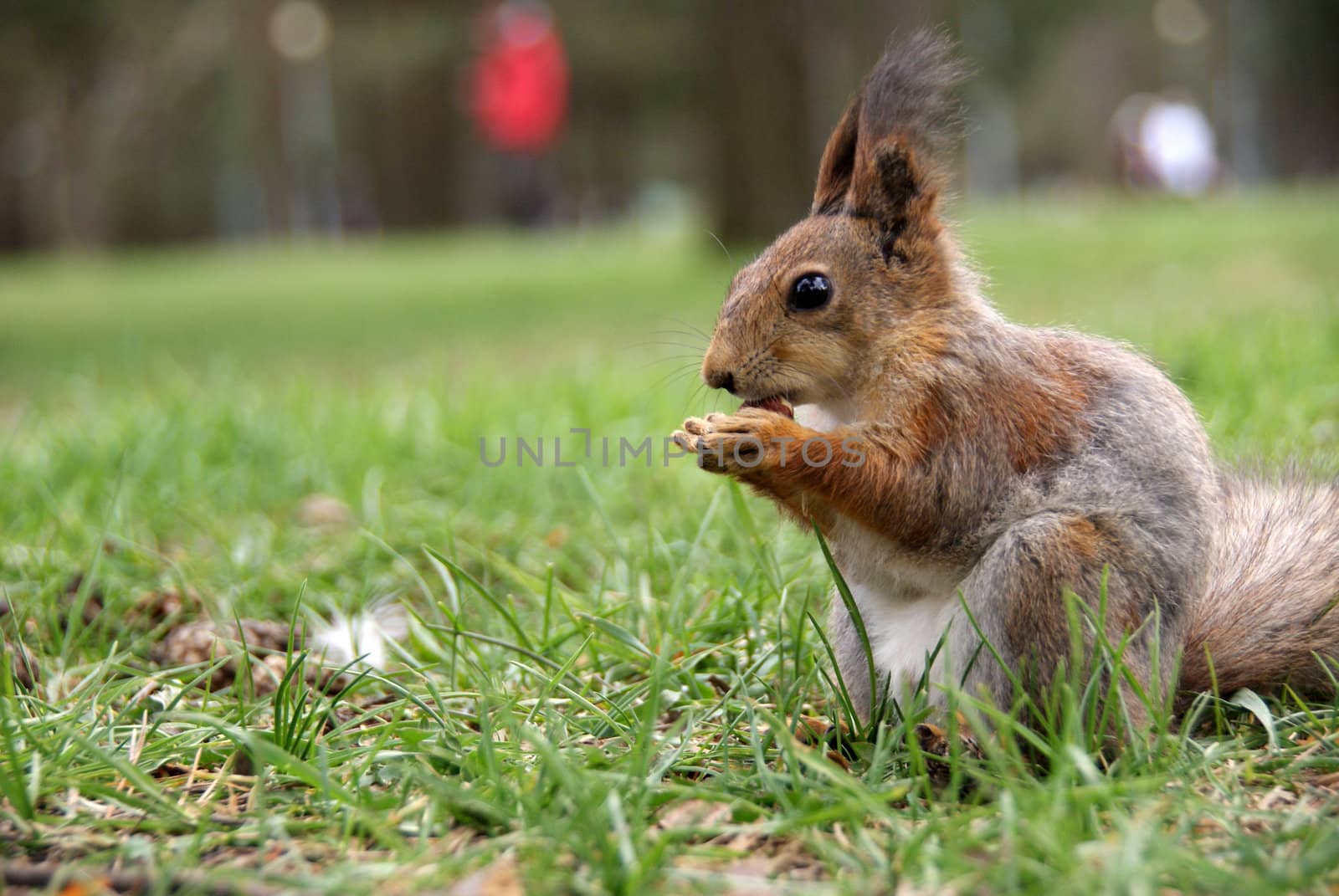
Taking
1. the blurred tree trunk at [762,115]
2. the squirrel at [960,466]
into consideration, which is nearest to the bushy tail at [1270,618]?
the squirrel at [960,466]

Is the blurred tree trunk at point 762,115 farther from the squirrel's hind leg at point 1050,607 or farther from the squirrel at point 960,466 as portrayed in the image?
the squirrel's hind leg at point 1050,607

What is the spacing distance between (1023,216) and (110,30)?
15.2m

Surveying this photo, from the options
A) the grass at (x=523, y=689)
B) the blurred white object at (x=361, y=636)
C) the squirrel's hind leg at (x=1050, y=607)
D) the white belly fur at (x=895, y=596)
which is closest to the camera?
the grass at (x=523, y=689)

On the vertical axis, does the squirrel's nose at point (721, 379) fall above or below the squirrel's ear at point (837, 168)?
below

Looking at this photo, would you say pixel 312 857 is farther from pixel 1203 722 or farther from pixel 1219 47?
pixel 1219 47

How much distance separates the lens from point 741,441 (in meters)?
1.41

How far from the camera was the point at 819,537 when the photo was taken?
1510 mm

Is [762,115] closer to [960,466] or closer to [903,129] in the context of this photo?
[903,129]

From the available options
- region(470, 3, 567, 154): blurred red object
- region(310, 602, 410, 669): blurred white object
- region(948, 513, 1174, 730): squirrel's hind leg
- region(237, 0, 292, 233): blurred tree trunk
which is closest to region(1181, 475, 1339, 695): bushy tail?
region(948, 513, 1174, 730): squirrel's hind leg

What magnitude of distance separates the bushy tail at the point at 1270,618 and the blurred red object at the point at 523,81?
1232cm

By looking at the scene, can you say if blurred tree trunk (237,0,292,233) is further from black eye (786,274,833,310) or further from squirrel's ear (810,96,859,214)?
black eye (786,274,833,310)

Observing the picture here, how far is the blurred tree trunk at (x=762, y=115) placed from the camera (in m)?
7.60

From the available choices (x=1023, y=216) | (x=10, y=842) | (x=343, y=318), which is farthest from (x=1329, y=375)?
(x=1023, y=216)

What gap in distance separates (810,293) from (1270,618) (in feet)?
2.30
